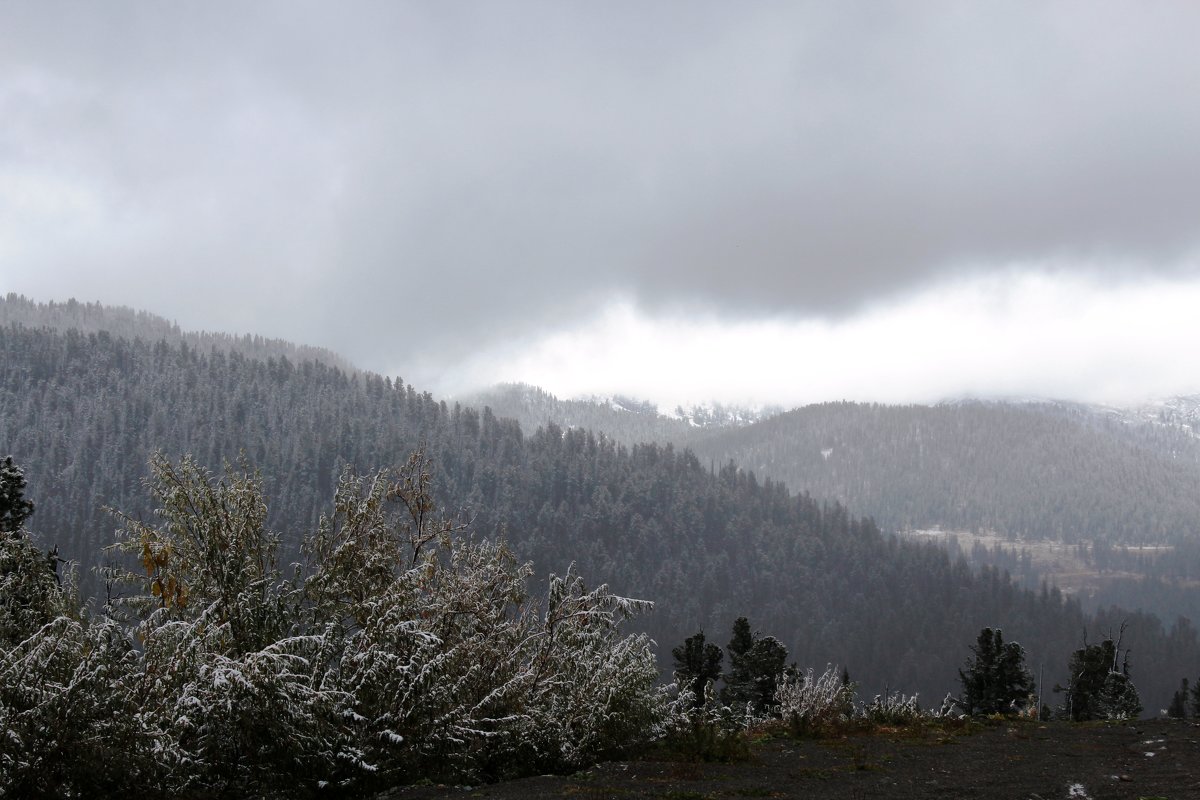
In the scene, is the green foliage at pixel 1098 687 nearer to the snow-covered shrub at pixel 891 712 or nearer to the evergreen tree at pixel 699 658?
the evergreen tree at pixel 699 658

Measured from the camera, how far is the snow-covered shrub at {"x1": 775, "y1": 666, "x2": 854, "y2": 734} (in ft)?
70.3

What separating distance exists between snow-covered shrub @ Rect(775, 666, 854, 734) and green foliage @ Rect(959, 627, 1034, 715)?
2994 cm

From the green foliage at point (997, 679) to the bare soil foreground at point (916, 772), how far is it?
33436 mm

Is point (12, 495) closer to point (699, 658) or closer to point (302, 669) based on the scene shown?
point (302, 669)

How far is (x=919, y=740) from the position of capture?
19641 mm

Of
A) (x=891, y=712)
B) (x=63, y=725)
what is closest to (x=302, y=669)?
(x=63, y=725)

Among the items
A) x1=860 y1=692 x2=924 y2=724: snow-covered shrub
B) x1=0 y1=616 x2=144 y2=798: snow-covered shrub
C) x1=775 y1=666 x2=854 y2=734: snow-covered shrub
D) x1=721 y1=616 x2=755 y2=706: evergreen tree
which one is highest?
x1=0 y1=616 x2=144 y2=798: snow-covered shrub

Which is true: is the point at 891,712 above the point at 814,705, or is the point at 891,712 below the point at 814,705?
below

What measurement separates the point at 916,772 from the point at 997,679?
137 feet

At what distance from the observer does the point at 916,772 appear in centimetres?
1501

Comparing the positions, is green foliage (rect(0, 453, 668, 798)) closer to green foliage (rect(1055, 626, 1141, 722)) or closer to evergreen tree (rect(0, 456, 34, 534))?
evergreen tree (rect(0, 456, 34, 534))

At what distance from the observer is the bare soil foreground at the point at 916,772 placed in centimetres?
1249

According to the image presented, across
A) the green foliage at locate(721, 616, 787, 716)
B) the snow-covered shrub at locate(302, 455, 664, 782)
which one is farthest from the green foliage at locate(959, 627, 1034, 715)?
the snow-covered shrub at locate(302, 455, 664, 782)

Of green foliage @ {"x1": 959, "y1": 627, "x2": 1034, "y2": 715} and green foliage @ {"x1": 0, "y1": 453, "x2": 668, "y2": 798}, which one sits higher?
green foliage @ {"x1": 0, "y1": 453, "x2": 668, "y2": 798}
